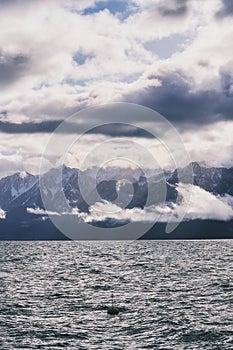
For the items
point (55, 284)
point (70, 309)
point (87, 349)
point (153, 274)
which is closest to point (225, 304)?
point (70, 309)

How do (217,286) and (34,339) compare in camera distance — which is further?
(217,286)

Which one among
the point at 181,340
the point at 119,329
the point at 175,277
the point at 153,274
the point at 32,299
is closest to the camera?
the point at 181,340

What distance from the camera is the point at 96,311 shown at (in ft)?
208

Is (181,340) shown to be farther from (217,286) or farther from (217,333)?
(217,286)

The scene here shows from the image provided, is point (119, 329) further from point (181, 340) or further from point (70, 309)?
point (70, 309)

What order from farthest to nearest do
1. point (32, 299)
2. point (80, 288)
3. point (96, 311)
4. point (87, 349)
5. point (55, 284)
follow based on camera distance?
1. point (55, 284)
2. point (80, 288)
3. point (32, 299)
4. point (96, 311)
5. point (87, 349)

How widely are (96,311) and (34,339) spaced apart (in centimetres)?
1642

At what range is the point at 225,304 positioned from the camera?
66.8m

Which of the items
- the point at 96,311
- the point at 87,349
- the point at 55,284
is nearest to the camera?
the point at 87,349

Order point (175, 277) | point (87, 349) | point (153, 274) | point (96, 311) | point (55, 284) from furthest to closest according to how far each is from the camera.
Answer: point (153, 274), point (175, 277), point (55, 284), point (96, 311), point (87, 349)

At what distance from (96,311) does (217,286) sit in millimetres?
32817

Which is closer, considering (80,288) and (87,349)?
(87,349)

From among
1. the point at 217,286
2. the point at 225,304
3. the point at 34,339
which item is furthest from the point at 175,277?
the point at 34,339

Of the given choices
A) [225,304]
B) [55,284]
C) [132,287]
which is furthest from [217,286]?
[55,284]
